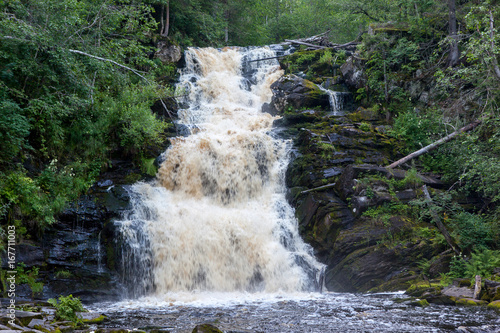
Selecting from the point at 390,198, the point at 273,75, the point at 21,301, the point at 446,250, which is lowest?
the point at 21,301

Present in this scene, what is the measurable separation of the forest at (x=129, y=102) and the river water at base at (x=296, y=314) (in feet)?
10.7

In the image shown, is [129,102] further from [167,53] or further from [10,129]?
[167,53]

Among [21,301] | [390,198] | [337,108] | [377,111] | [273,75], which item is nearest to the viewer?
[21,301]

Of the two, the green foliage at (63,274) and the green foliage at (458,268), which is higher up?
the green foliage at (458,268)

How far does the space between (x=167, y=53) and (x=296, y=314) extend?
2106 centimetres

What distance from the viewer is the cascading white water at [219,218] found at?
1236 cm

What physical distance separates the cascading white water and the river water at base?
1.15 meters

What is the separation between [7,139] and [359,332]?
35.6 feet

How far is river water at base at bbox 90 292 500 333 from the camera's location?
7234 millimetres

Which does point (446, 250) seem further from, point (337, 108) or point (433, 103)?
point (337, 108)

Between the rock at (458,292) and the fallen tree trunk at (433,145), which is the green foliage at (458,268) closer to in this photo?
the rock at (458,292)

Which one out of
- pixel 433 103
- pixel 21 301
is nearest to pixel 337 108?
pixel 433 103

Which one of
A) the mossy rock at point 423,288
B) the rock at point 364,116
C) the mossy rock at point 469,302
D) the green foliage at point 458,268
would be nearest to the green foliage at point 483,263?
the green foliage at point 458,268

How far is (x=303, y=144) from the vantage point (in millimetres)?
16859
